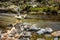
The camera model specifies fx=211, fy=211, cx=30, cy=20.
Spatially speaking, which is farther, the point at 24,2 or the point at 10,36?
the point at 24,2

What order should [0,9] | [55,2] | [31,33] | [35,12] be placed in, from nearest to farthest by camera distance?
[31,33], [35,12], [0,9], [55,2]

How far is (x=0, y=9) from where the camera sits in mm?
28672

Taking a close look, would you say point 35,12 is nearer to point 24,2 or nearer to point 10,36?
point 24,2

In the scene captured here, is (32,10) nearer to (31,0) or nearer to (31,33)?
(31,0)

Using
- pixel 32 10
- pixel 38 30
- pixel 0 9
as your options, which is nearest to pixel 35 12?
pixel 32 10

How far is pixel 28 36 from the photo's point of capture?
14.1 metres

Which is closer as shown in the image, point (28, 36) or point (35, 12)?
point (28, 36)

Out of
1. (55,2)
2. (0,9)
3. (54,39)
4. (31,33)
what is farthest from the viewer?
(55,2)

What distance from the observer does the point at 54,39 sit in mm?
13406

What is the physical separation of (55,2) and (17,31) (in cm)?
1710

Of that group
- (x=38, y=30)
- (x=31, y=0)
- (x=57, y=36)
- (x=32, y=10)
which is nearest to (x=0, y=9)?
(x=32, y=10)

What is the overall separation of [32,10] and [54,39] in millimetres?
14503

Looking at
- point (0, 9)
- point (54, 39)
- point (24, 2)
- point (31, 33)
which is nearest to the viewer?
point (54, 39)

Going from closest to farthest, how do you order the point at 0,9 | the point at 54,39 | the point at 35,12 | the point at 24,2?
the point at 54,39 < the point at 35,12 < the point at 0,9 < the point at 24,2
